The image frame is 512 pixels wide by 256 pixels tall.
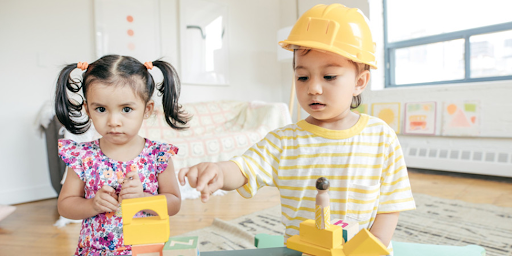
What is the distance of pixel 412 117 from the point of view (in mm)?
3258

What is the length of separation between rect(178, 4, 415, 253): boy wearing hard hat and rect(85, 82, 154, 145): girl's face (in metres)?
0.28

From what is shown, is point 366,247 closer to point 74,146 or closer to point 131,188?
point 131,188

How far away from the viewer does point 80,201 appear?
836 millimetres

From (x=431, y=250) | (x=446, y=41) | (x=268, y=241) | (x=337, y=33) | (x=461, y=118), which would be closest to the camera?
(x=337, y=33)

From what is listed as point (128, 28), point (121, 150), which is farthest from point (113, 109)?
point (128, 28)

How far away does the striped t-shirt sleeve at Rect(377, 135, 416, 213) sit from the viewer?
0.73 m

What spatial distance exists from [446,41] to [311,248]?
3.56 meters

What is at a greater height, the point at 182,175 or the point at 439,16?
the point at 439,16

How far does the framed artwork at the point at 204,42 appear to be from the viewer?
3.54 m

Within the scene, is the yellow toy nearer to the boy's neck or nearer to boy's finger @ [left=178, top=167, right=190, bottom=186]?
boy's finger @ [left=178, top=167, right=190, bottom=186]

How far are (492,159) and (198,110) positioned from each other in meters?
2.61

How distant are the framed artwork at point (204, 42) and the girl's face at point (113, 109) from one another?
282 cm

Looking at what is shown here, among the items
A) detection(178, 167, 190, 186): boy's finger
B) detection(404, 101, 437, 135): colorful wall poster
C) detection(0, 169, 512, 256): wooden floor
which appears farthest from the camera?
detection(404, 101, 437, 135): colorful wall poster

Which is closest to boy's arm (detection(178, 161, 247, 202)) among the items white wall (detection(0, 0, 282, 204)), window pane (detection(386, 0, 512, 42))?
white wall (detection(0, 0, 282, 204))
